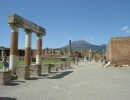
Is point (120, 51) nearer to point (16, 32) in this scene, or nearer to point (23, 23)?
point (23, 23)

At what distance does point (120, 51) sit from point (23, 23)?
15.7 m

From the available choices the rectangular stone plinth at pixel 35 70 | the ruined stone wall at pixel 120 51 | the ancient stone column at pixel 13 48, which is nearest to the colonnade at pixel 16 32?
the ancient stone column at pixel 13 48

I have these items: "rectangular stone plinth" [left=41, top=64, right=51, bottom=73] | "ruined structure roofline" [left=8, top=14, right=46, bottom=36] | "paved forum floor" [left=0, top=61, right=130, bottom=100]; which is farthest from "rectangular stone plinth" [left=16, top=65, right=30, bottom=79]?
"rectangular stone plinth" [left=41, top=64, right=51, bottom=73]

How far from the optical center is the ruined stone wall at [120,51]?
24312 millimetres

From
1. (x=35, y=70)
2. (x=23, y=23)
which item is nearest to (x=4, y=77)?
(x=35, y=70)

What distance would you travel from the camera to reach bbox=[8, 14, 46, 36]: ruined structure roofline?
1177cm

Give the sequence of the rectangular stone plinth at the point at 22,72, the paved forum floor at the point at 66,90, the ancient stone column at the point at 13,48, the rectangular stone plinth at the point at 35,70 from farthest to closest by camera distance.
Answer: the rectangular stone plinth at the point at 35,70 → the ancient stone column at the point at 13,48 → the rectangular stone plinth at the point at 22,72 → the paved forum floor at the point at 66,90

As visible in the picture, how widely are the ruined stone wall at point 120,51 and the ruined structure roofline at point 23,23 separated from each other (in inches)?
463

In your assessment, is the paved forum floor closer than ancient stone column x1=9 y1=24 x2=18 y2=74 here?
Yes

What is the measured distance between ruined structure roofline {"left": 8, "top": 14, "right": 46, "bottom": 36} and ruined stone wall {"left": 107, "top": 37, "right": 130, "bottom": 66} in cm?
1176

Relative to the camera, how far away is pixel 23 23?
512 inches

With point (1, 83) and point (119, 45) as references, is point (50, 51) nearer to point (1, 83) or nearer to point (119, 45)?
point (119, 45)

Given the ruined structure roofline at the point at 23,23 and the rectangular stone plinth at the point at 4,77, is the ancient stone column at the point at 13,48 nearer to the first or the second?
the ruined structure roofline at the point at 23,23

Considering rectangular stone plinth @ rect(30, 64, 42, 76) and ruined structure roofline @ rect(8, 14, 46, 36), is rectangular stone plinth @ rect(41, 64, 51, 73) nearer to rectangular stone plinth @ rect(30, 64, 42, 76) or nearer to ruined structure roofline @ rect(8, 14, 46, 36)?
rectangular stone plinth @ rect(30, 64, 42, 76)
